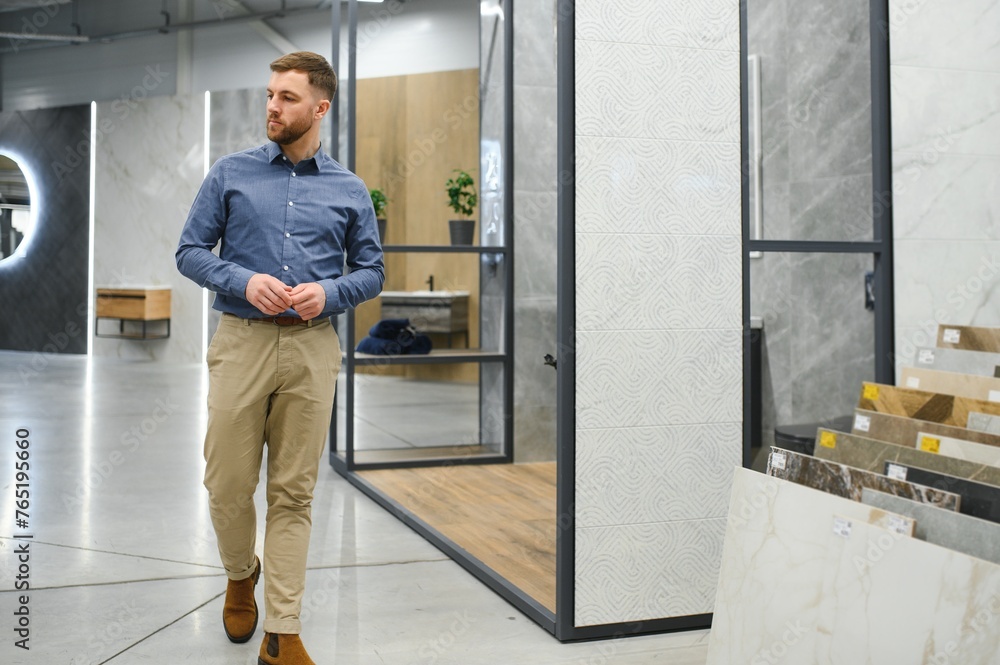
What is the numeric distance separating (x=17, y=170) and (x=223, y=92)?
9.32 m

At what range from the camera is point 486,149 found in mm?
5469

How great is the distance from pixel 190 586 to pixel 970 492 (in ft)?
7.65

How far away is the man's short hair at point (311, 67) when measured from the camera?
2182 mm

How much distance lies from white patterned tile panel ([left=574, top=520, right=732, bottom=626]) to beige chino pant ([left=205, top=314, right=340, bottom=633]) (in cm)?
76

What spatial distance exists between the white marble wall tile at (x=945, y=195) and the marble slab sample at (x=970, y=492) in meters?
1.26

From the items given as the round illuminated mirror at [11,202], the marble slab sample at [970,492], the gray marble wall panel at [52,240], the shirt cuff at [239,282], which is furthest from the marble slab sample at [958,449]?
the gray marble wall panel at [52,240]

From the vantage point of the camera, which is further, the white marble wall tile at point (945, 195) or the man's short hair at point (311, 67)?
the white marble wall tile at point (945, 195)

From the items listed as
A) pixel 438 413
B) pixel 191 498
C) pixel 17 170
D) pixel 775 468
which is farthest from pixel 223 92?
pixel 775 468

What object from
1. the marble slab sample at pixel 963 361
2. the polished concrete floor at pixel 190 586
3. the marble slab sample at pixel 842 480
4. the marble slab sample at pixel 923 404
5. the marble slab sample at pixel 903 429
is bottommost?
the polished concrete floor at pixel 190 586

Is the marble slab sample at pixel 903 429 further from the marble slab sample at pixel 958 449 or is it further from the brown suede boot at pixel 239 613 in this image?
the brown suede boot at pixel 239 613

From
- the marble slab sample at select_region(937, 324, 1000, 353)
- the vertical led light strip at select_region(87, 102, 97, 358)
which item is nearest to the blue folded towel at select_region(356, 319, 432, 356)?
the marble slab sample at select_region(937, 324, 1000, 353)

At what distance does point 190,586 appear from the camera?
2.95 metres

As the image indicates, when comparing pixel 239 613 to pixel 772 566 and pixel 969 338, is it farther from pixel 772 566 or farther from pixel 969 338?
pixel 969 338

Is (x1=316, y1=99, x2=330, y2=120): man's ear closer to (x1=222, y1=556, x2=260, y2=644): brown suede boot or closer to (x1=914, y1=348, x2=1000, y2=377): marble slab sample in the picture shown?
(x1=222, y1=556, x2=260, y2=644): brown suede boot
